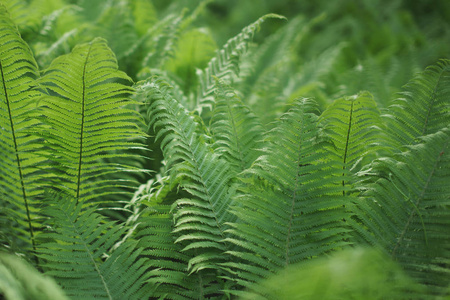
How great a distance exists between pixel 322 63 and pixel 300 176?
2.25 metres

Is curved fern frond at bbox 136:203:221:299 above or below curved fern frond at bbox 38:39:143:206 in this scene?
below

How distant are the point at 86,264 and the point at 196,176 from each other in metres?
0.43

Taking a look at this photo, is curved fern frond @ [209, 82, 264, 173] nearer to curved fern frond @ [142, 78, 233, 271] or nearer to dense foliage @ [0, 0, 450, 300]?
dense foliage @ [0, 0, 450, 300]

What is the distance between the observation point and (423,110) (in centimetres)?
129

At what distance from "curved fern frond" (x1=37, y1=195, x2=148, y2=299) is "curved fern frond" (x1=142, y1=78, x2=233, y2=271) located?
0.17 meters

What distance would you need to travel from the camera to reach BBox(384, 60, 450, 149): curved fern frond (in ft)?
4.16

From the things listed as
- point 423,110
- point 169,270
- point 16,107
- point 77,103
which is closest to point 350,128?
point 423,110

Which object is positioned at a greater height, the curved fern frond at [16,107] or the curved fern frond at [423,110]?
the curved fern frond at [423,110]

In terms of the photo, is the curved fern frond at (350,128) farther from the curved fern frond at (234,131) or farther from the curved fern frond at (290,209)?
the curved fern frond at (234,131)

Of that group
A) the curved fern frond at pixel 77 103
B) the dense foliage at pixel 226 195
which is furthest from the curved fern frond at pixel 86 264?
the curved fern frond at pixel 77 103

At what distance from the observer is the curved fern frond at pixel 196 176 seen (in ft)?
3.69

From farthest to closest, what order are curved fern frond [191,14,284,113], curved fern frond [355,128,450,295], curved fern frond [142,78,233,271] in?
curved fern frond [191,14,284,113] → curved fern frond [142,78,233,271] → curved fern frond [355,128,450,295]

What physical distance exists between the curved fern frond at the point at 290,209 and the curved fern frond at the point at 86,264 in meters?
0.29

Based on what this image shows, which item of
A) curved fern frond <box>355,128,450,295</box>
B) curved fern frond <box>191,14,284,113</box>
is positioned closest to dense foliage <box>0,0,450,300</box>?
curved fern frond <box>355,128,450,295</box>
